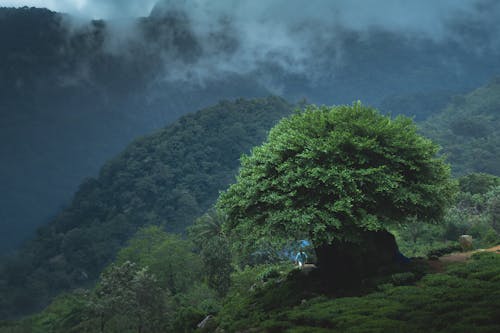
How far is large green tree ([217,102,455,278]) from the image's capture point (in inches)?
861

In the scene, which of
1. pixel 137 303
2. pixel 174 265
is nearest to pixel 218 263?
pixel 174 265

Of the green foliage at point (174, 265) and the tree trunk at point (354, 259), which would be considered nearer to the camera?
the tree trunk at point (354, 259)

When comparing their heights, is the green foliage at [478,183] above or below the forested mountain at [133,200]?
below

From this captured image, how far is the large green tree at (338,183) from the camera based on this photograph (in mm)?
21875

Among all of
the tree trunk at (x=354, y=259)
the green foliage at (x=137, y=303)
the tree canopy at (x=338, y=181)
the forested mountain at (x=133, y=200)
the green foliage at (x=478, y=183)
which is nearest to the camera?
the tree canopy at (x=338, y=181)

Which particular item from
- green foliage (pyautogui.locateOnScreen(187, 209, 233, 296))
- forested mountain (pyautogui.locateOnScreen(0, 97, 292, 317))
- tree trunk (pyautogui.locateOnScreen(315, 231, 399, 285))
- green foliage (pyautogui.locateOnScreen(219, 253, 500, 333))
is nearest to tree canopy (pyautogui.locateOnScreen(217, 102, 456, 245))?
tree trunk (pyautogui.locateOnScreen(315, 231, 399, 285))

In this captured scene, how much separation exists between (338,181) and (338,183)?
0.48ft

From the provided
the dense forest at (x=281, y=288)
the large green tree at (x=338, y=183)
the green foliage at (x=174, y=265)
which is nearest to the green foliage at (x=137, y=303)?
the dense forest at (x=281, y=288)

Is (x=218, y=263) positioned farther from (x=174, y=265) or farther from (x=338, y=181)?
(x=338, y=181)

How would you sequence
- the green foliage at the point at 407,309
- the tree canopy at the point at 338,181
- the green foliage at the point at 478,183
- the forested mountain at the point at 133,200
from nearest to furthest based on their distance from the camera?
the green foliage at the point at 407,309 → the tree canopy at the point at 338,181 → the green foliage at the point at 478,183 → the forested mountain at the point at 133,200

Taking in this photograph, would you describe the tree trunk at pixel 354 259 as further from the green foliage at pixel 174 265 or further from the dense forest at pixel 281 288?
the green foliage at pixel 174 265

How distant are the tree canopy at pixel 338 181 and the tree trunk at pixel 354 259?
96 centimetres

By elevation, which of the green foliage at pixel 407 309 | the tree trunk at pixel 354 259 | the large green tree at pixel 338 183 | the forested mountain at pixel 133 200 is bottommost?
the green foliage at pixel 407 309

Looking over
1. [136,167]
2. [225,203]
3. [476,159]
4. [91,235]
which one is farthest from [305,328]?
[476,159]
